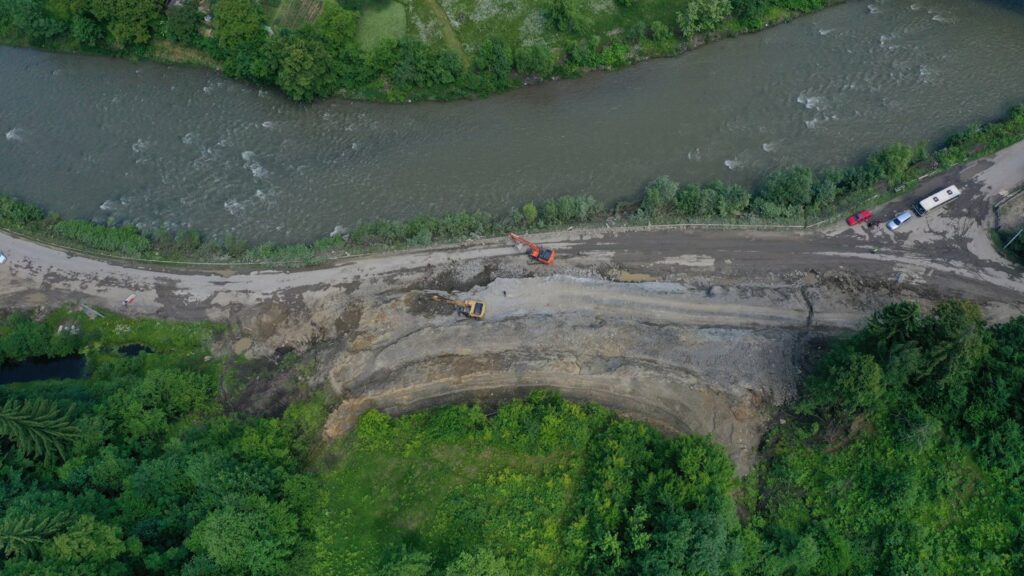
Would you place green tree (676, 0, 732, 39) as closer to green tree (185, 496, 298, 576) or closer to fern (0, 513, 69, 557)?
green tree (185, 496, 298, 576)

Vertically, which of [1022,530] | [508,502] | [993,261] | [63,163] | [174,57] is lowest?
[1022,530]

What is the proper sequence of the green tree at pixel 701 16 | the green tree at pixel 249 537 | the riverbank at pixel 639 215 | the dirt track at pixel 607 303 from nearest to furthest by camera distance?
1. the green tree at pixel 249 537
2. the dirt track at pixel 607 303
3. the riverbank at pixel 639 215
4. the green tree at pixel 701 16

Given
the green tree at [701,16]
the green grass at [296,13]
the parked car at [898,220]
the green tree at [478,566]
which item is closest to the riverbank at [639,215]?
the parked car at [898,220]

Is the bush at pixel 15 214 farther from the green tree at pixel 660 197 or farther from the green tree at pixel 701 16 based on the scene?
the green tree at pixel 701 16

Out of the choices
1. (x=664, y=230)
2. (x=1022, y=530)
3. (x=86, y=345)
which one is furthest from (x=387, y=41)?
(x=1022, y=530)

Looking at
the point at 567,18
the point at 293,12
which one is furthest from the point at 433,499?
the point at 293,12

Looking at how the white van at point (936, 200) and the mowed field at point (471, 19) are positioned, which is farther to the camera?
the mowed field at point (471, 19)

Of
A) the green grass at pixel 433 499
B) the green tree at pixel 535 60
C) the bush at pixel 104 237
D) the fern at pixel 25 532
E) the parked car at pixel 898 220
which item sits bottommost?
the green grass at pixel 433 499

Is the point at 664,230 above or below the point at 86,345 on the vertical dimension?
above

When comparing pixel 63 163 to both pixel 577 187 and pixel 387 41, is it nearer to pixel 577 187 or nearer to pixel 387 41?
pixel 387 41
